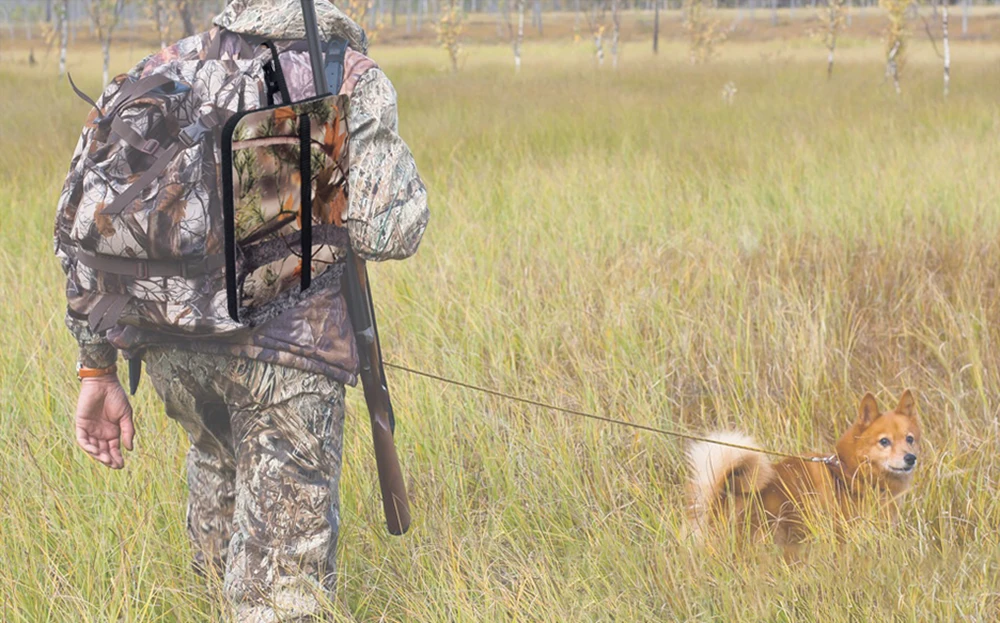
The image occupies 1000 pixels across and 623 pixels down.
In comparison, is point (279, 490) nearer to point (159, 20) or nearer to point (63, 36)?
point (63, 36)

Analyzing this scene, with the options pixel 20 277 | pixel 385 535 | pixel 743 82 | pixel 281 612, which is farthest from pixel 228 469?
pixel 743 82

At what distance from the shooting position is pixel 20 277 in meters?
5.02

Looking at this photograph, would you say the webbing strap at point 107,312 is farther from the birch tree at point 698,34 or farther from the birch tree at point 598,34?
the birch tree at point 698,34

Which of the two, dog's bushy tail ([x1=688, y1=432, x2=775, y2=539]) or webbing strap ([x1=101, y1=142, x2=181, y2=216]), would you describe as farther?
dog's bushy tail ([x1=688, y1=432, x2=775, y2=539])

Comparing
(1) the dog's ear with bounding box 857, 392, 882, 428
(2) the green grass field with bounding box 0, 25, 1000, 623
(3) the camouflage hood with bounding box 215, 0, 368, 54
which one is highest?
(3) the camouflage hood with bounding box 215, 0, 368, 54

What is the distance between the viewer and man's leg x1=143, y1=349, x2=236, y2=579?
6.90 feet

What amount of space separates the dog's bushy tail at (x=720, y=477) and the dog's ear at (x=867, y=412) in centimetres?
28

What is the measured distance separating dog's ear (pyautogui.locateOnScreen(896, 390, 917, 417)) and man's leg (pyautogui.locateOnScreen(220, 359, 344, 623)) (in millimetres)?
1620

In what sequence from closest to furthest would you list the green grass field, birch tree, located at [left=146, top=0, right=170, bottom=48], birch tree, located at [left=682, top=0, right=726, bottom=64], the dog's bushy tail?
the green grass field → the dog's bushy tail → birch tree, located at [left=146, top=0, right=170, bottom=48] → birch tree, located at [left=682, top=0, right=726, bottom=64]

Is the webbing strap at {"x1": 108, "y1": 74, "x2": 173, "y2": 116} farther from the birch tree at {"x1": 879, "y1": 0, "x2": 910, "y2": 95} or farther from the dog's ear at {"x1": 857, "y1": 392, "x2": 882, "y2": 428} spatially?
the birch tree at {"x1": 879, "y1": 0, "x2": 910, "y2": 95}

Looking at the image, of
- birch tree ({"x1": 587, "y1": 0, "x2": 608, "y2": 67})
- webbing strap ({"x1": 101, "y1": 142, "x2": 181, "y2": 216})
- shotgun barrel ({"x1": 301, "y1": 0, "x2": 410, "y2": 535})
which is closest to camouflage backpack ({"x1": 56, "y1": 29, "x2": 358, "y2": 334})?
webbing strap ({"x1": 101, "y1": 142, "x2": 181, "y2": 216})

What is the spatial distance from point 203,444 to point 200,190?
668 mm

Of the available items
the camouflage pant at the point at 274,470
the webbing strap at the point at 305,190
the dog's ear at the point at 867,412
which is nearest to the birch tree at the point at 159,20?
the dog's ear at the point at 867,412

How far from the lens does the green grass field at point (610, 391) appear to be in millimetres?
2432
